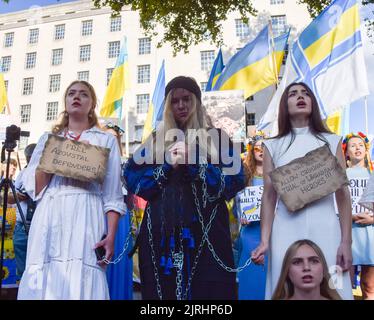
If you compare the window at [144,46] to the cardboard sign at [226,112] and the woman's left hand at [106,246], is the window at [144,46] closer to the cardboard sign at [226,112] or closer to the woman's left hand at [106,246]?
the cardboard sign at [226,112]

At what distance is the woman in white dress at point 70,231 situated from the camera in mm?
2156

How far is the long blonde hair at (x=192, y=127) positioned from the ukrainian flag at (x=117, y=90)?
6.62 metres

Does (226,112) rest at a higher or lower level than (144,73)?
lower

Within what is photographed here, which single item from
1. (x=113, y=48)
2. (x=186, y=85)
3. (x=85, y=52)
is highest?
(x=113, y=48)

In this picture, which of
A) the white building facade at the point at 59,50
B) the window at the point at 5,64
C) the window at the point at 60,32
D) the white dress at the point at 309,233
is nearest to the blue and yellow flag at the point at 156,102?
the white building facade at the point at 59,50

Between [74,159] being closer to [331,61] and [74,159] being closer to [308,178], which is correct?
[308,178]

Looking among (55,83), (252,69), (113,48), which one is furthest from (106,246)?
(113,48)

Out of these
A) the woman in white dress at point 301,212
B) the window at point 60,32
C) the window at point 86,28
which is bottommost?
the woman in white dress at point 301,212

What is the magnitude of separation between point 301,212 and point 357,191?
6.55 ft

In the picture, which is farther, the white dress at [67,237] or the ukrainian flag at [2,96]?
the ukrainian flag at [2,96]

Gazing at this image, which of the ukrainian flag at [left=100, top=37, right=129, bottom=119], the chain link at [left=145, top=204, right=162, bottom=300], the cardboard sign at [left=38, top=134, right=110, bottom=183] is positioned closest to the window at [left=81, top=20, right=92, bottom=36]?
the ukrainian flag at [left=100, top=37, right=129, bottom=119]

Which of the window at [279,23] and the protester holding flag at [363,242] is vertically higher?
the window at [279,23]

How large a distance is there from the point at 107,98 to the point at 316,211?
7497 mm

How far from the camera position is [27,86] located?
7777mm
